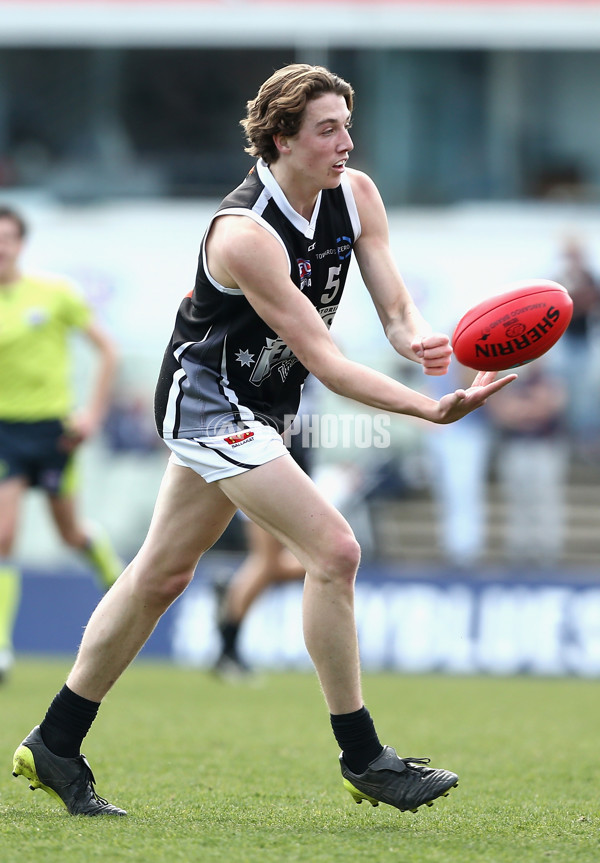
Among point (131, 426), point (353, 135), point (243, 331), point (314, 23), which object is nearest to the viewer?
point (243, 331)

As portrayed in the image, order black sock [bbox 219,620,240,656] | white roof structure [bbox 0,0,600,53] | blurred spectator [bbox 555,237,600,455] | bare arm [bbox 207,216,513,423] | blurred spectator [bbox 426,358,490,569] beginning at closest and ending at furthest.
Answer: bare arm [bbox 207,216,513,423] → black sock [bbox 219,620,240,656] → blurred spectator [bbox 426,358,490,569] → blurred spectator [bbox 555,237,600,455] → white roof structure [bbox 0,0,600,53]

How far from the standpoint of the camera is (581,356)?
11.9 metres

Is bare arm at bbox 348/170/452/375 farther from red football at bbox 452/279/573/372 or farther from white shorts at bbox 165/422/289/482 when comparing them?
white shorts at bbox 165/422/289/482

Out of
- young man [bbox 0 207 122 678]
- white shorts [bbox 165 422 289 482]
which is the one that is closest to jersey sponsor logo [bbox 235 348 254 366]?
white shorts [bbox 165 422 289 482]

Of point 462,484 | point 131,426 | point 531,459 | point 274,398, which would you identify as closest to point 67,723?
point 274,398

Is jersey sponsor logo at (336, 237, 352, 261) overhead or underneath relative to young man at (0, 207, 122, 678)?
overhead

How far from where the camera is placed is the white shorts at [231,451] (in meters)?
3.84

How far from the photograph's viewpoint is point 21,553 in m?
11.7

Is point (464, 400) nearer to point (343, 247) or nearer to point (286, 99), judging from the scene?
point (343, 247)

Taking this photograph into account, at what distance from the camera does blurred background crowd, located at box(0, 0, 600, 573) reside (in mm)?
14930

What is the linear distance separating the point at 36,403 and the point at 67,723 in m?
4.44

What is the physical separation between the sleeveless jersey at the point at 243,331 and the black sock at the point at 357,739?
91 centimetres

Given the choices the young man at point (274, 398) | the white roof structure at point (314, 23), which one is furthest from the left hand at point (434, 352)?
the white roof structure at point (314, 23)

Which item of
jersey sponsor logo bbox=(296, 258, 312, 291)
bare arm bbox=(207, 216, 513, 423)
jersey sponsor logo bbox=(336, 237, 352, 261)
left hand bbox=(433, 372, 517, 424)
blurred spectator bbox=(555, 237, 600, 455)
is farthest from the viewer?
blurred spectator bbox=(555, 237, 600, 455)
